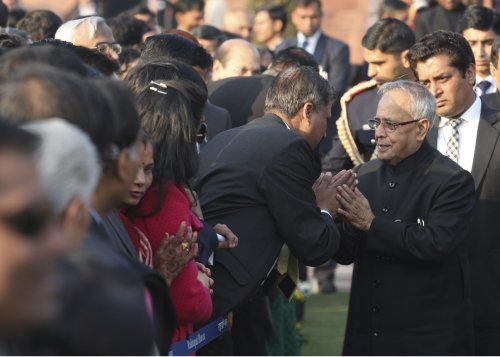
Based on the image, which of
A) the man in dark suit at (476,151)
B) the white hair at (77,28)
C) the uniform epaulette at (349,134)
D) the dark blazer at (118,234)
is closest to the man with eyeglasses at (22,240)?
the dark blazer at (118,234)

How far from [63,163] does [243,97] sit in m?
5.67

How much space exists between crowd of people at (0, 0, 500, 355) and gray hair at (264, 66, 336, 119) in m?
0.01

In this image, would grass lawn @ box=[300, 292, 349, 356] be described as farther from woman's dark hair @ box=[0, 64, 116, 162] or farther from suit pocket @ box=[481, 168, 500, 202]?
woman's dark hair @ box=[0, 64, 116, 162]

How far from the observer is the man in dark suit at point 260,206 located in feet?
17.1

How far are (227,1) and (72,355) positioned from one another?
2000 cm

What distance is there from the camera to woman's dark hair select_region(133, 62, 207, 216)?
14.7ft

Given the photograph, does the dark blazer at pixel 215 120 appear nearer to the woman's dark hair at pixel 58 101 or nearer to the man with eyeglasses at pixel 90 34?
the man with eyeglasses at pixel 90 34

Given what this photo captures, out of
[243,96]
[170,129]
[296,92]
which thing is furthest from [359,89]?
[170,129]

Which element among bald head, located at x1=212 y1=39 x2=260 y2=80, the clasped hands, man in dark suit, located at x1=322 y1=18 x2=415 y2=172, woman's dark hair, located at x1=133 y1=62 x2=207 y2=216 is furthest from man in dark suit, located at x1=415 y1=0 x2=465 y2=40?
woman's dark hair, located at x1=133 y1=62 x2=207 y2=216

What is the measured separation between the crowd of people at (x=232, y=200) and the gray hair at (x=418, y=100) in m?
0.01

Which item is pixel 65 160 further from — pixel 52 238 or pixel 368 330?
pixel 368 330

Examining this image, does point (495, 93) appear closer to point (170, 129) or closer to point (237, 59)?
point (237, 59)

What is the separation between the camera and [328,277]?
11.1 m

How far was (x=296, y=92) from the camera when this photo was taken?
18.5 ft
